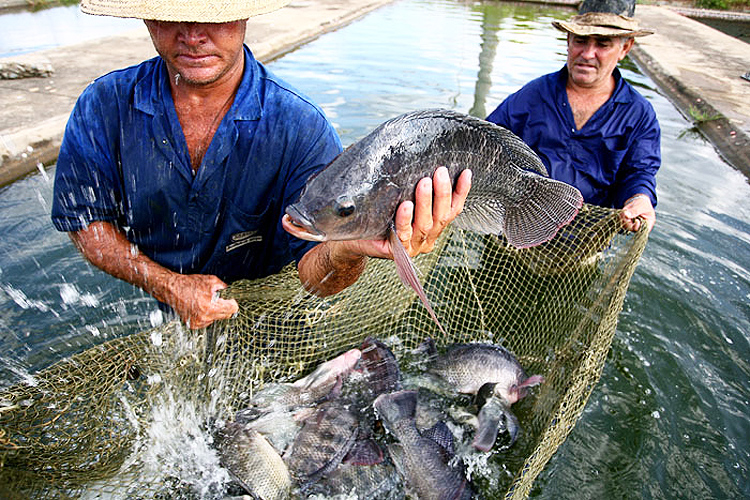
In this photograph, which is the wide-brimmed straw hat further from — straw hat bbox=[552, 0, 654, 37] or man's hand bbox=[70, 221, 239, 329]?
man's hand bbox=[70, 221, 239, 329]

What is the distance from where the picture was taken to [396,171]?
1.85m

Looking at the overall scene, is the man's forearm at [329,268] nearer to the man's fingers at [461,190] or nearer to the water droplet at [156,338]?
the man's fingers at [461,190]

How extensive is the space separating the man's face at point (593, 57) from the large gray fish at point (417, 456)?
2.94 m

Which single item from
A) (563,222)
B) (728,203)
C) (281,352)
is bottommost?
(728,203)

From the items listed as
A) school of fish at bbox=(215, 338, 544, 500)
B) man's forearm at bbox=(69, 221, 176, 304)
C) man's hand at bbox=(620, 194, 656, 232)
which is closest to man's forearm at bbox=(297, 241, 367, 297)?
school of fish at bbox=(215, 338, 544, 500)

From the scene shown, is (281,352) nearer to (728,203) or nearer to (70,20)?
(728,203)

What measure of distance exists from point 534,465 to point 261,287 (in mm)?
1562

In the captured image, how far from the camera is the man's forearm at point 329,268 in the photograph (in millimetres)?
2289

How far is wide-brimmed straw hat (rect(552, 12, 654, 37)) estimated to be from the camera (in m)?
3.70

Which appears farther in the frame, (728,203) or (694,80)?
(694,80)

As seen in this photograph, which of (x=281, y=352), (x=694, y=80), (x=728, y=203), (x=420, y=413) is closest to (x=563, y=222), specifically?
(x=420, y=413)

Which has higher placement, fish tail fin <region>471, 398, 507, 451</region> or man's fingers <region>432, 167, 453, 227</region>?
man's fingers <region>432, 167, 453, 227</region>

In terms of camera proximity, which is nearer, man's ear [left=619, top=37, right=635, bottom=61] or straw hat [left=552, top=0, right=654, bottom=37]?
straw hat [left=552, top=0, right=654, bottom=37]

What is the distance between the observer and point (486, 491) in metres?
2.69
